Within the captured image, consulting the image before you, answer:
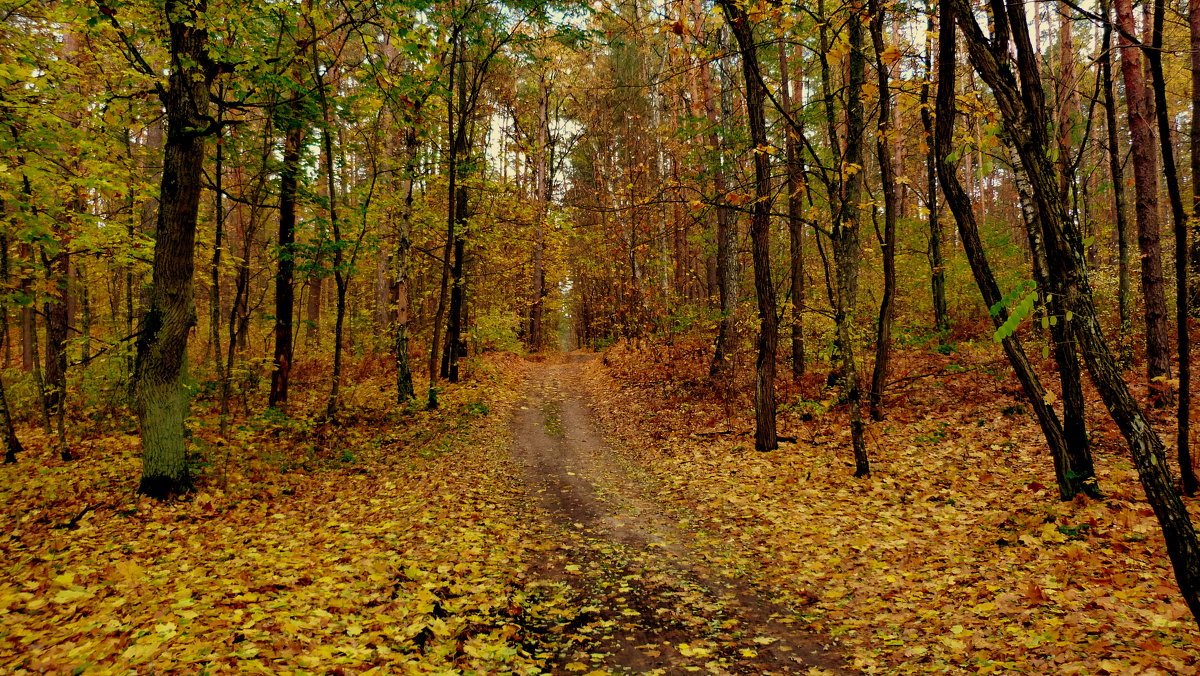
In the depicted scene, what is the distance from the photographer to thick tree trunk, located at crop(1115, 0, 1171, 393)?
798 centimetres

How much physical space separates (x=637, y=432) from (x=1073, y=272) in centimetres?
989

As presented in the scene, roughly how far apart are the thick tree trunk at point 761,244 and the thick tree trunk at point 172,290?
794 centimetres

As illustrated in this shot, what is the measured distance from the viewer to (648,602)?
194 inches

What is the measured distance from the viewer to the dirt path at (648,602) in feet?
13.2

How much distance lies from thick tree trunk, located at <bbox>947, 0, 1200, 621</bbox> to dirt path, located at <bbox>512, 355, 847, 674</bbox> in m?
2.24

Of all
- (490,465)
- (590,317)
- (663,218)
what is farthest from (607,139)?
(490,465)

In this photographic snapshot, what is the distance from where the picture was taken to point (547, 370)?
25266 millimetres

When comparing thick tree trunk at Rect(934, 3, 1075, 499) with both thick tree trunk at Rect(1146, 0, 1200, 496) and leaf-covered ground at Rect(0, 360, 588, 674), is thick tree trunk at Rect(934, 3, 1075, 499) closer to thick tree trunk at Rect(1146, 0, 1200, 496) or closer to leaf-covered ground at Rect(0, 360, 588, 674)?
thick tree trunk at Rect(1146, 0, 1200, 496)

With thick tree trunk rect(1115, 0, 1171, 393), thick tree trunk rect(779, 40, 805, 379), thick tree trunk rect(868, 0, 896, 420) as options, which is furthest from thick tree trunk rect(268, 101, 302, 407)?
thick tree trunk rect(1115, 0, 1171, 393)

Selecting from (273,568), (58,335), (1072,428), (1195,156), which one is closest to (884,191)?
(1072,428)

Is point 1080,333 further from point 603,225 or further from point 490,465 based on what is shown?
point 603,225

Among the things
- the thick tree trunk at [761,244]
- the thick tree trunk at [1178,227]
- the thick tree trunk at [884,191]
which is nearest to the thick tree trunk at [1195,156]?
the thick tree trunk at [1178,227]

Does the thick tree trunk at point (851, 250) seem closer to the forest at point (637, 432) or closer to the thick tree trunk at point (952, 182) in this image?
the forest at point (637, 432)

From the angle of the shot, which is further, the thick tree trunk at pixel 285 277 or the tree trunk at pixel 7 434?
the thick tree trunk at pixel 285 277
